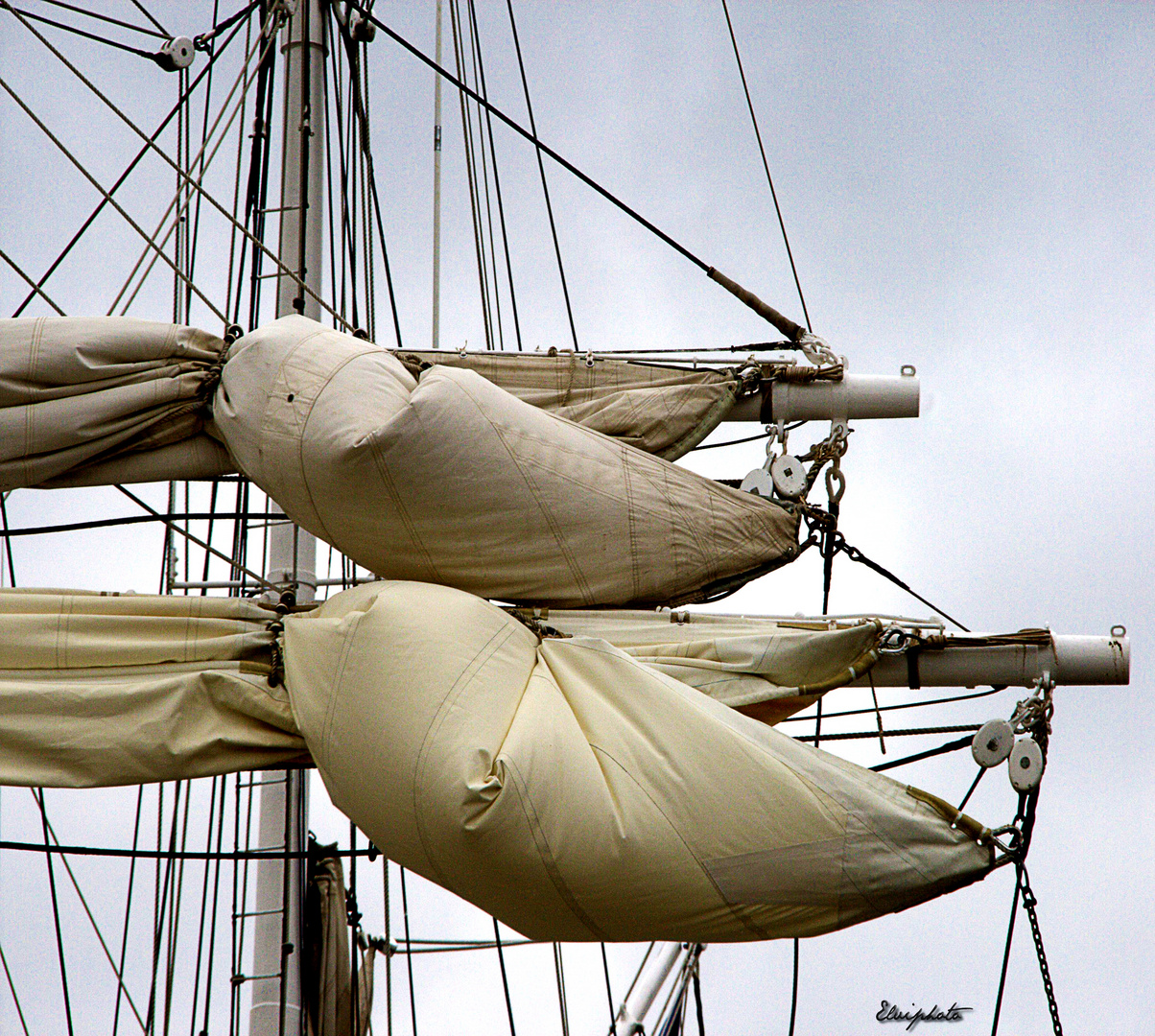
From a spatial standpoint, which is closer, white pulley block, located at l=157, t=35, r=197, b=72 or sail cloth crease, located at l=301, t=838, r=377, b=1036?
sail cloth crease, located at l=301, t=838, r=377, b=1036

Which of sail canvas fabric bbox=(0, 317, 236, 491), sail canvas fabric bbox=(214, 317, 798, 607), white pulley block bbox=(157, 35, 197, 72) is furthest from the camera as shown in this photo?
white pulley block bbox=(157, 35, 197, 72)

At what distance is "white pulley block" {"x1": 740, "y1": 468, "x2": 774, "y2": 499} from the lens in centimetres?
658

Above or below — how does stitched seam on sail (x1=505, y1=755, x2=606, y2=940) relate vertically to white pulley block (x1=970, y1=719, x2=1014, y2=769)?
below

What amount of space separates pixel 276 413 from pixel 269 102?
3260 millimetres

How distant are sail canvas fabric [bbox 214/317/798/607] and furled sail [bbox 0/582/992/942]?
32cm

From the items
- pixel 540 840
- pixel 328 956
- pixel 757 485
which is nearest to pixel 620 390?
pixel 757 485

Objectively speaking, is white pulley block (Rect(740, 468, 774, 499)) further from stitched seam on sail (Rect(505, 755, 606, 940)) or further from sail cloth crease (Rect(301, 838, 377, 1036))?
sail cloth crease (Rect(301, 838, 377, 1036))

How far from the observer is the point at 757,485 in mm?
6586

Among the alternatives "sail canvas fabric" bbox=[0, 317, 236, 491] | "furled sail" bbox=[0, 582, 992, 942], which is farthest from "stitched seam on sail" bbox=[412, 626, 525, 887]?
"sail canvas fabric" bbox=[0, 317, 236, 491]

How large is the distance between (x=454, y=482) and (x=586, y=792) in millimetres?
1166

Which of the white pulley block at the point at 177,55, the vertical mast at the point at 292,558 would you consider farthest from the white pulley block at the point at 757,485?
the white pulley block at the point at 177,55

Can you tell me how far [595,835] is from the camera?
200 inches

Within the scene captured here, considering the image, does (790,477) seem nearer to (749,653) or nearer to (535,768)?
(749,653)

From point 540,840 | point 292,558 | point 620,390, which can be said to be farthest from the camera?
point 292,558
